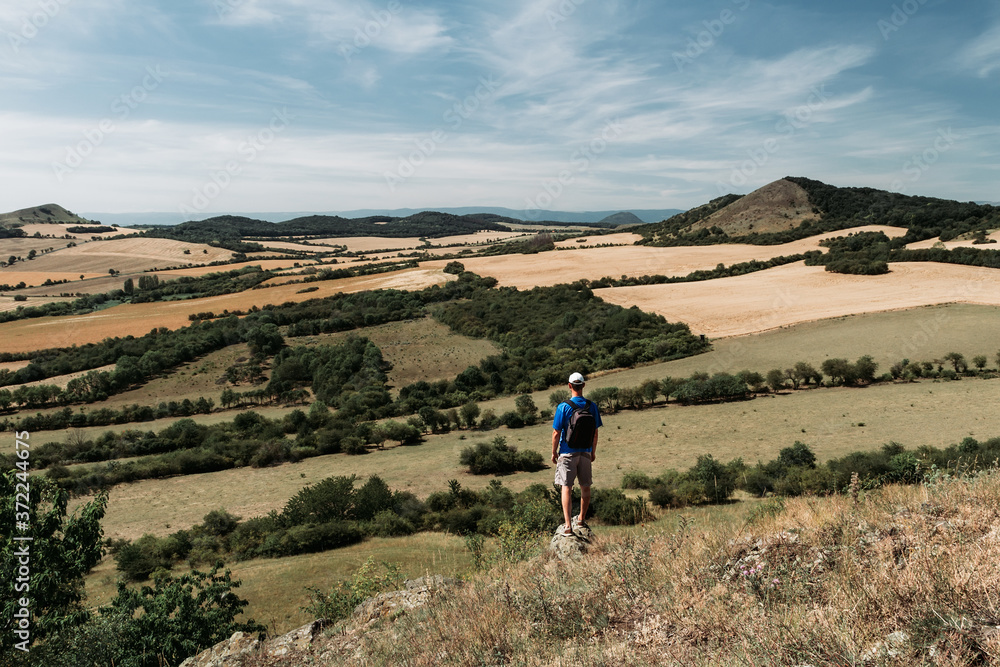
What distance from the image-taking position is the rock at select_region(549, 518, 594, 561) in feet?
25.4

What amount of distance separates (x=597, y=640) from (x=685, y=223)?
6223 inches

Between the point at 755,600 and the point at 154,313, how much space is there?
103095 mm

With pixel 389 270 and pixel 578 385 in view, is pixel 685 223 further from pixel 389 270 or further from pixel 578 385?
pixel 578 385

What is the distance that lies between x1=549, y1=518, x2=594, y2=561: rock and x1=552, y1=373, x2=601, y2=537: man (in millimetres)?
118

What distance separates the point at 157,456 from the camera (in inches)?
1352

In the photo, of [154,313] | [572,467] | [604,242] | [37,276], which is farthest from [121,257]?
[572,467]

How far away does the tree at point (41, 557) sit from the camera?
31.3 feet

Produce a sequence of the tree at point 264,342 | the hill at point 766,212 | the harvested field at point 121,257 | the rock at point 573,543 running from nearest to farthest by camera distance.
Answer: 1. the rock at point 573,543
2. the tree at point 264,342
3. the hill at point 766,212
4. the harvested field at point 121,257

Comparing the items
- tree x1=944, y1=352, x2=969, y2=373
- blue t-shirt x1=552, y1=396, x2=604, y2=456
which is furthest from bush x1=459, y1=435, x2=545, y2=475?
tree x1=944, y1=352, x2=969, y2=373

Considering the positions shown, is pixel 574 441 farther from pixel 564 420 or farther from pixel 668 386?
pixel 668 386

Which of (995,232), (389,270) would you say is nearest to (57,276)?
(389,270)

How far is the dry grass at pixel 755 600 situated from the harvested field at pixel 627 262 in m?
83.2

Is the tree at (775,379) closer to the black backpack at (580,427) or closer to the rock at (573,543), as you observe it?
the rock at (573,543)

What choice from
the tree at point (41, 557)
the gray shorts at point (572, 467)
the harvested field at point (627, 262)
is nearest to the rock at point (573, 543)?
the gray shorts at point (572, 467)
